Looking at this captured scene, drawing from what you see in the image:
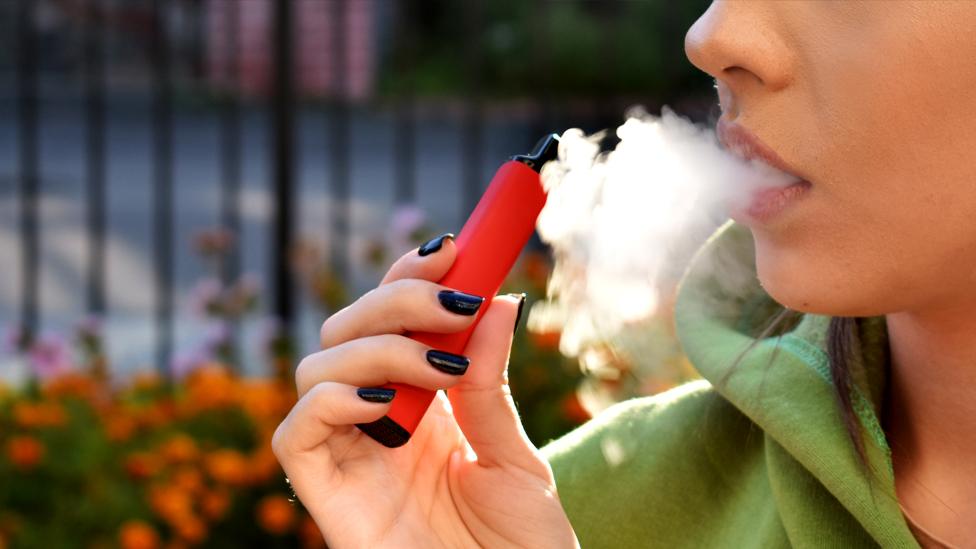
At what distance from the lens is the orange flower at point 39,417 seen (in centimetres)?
354

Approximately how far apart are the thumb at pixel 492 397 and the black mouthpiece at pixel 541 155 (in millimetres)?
142

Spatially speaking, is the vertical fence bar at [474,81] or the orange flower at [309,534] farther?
the vertical fence bar at [474,81]

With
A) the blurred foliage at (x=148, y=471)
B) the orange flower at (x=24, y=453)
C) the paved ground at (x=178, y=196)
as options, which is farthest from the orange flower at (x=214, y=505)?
the paved ground at (x=178, y=196)

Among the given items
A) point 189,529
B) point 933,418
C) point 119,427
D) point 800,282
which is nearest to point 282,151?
point 119,427

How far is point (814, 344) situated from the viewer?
1387mm

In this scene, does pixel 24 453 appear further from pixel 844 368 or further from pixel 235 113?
pixel 844 368

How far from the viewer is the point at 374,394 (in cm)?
128

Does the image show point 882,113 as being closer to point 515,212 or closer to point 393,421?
point 515,212

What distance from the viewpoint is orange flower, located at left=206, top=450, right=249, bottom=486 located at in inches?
132

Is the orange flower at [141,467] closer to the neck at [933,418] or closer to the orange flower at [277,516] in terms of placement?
the orange flower at [277,516]

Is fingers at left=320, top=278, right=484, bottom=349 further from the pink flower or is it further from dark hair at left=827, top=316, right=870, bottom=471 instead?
the pink flower

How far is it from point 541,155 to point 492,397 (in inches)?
9.7

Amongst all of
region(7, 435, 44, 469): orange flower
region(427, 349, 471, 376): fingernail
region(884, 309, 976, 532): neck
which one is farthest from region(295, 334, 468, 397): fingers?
region(7, 435, 44, 469): orange flower

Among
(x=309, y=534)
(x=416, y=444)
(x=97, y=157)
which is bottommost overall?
(x=309, y=534)
